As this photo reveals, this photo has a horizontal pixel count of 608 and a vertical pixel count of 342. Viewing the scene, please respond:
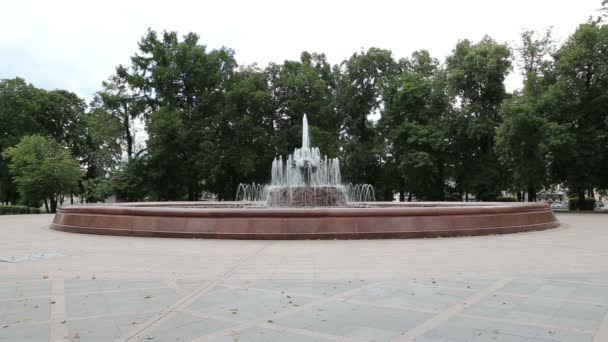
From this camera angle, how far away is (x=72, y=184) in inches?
1439

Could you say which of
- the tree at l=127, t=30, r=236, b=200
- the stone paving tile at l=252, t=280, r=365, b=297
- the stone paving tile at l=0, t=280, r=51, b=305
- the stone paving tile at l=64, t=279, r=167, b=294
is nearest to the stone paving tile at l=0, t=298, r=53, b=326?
the stone paving tile at l=0, t=280, r=51, b=305

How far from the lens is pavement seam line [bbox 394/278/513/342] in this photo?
4.64 m

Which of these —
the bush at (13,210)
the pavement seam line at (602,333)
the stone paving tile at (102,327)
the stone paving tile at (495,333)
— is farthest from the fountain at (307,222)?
the bush at (13,210)

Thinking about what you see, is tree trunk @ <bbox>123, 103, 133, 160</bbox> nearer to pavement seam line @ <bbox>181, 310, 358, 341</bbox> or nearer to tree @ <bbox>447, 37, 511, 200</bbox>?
tree @ <bbox>447, 37, 511, 200</bbox>

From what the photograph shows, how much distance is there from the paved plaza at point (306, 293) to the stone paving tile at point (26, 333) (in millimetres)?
10

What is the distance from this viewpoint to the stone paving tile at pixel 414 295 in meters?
5.88

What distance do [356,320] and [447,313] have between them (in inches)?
43.7

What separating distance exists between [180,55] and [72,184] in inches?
528

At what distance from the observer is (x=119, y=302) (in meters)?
5.99

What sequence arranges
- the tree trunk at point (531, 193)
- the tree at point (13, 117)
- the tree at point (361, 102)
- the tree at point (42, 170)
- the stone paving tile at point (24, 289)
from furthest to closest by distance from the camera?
the tree at point (13, 117), the tree at point (361, 102), the tree at point (42, 170), the tree trunk at point (531, 193), the stone paving tile at point (24, 289)

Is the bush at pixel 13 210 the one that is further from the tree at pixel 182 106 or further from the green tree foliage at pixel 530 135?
the green tree foliage at pixel 530 135

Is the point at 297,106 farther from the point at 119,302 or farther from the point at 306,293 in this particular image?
the point at 119,302

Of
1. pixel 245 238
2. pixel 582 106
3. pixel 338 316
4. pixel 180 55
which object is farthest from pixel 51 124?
pixel 338 316

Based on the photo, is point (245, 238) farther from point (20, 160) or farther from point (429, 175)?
point (20, 160)
